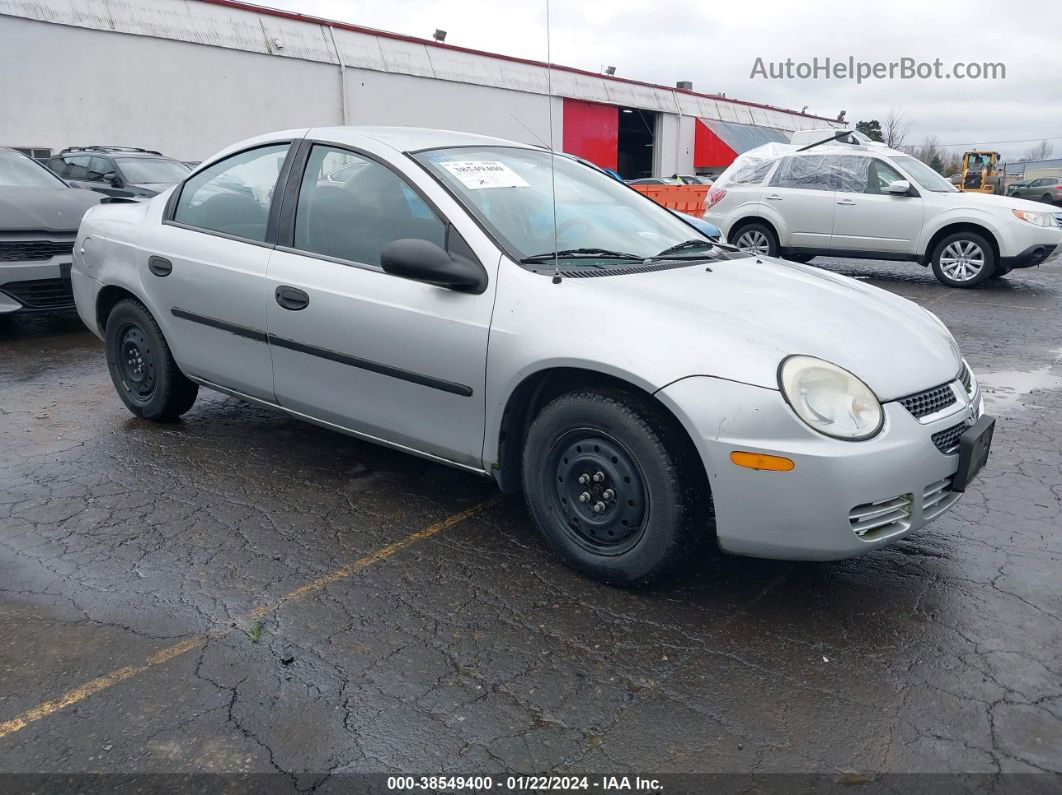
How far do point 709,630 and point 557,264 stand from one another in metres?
1.42

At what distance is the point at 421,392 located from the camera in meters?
3.49

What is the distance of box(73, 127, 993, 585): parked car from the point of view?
281cm

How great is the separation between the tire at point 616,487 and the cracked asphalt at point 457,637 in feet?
0.54

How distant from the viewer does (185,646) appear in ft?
9.22

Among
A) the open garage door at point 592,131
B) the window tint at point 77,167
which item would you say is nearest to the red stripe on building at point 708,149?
the open garage door at point 592,131

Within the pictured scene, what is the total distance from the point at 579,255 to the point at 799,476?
1278mm

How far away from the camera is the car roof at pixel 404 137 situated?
12.7 feet

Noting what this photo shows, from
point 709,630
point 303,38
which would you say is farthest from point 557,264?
point 303,38

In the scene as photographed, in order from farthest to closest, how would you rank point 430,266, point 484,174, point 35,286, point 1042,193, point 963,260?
point 1042,193, point 963,260, point 35,286, point 484,174, point 430,266

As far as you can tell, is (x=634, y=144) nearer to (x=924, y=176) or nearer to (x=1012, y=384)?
(x=924, y=176)

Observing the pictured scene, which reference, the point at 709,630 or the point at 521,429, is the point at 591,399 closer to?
the point at 521,429

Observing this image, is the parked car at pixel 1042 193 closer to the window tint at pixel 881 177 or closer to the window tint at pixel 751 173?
the window tint at pixel 751 173

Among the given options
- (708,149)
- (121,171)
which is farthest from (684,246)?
(708,149)

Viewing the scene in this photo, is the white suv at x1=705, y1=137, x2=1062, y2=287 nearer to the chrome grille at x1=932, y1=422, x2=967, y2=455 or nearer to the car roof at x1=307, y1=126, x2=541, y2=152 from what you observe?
the car roof at x1=307, y1=126, x2=541, y2=152
